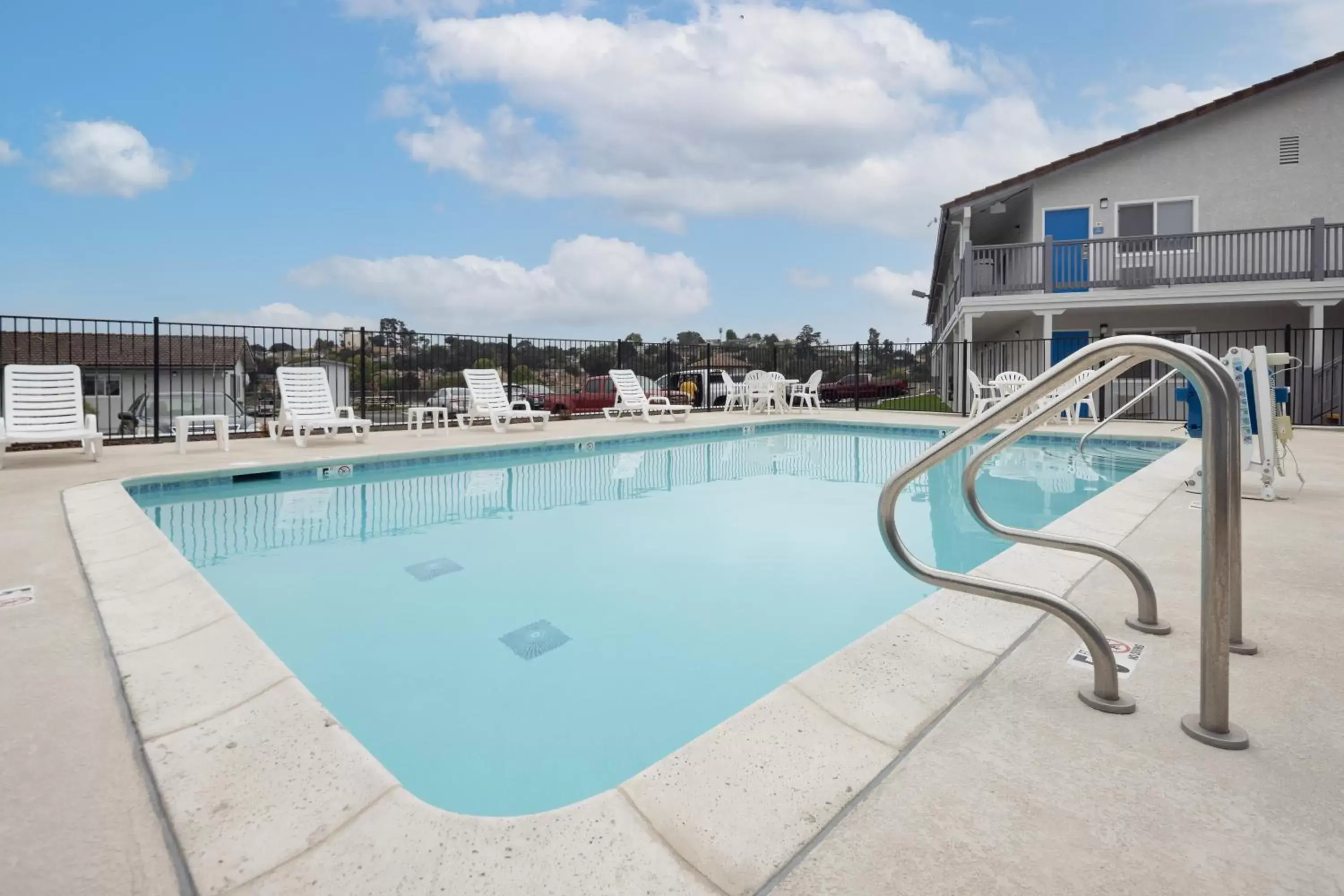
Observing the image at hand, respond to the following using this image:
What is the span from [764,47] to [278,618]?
1617 cm

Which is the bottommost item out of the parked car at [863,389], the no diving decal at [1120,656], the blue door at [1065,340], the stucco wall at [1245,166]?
the no diving decal at [1120,656]

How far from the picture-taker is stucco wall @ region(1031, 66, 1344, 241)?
1412cm

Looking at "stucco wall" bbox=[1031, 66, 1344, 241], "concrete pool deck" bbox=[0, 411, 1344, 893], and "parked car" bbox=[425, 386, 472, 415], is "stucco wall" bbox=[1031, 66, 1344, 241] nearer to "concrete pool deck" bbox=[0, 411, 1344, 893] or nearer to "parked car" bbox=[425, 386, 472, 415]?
"parked car" bbox=[425, 386, 472, 415]

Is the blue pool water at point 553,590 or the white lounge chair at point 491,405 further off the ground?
the white lounge chair at point 491,405

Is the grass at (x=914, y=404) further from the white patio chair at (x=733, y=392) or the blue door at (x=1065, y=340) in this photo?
the white patio chair at (x=733, y=392)

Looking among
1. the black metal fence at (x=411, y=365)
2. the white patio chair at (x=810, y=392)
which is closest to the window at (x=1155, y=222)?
the black metal fence at (x=411, y=365)

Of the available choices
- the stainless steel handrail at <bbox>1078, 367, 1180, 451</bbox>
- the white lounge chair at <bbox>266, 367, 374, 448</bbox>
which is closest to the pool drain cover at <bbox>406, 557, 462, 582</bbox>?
the stainless steel handrail at <bbox>1078, 367, 1180, 451</bbox>

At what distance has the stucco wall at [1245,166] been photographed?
14117mm

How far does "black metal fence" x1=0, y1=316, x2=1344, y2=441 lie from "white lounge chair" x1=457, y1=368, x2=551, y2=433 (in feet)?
3.78

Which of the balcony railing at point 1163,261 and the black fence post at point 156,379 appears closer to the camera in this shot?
the black fence post at point 156,379

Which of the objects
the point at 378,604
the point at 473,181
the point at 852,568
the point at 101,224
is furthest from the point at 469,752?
the point at 101,224

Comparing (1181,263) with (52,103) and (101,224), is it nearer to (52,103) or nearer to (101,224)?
(52,103)

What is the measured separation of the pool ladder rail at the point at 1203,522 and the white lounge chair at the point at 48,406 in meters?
8.90

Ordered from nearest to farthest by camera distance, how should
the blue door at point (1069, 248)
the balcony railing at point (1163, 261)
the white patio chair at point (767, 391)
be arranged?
the balcony railing at point (1163, 261)
the blue door at point (1069, 248)
the white patio chair at point (767, 391)
